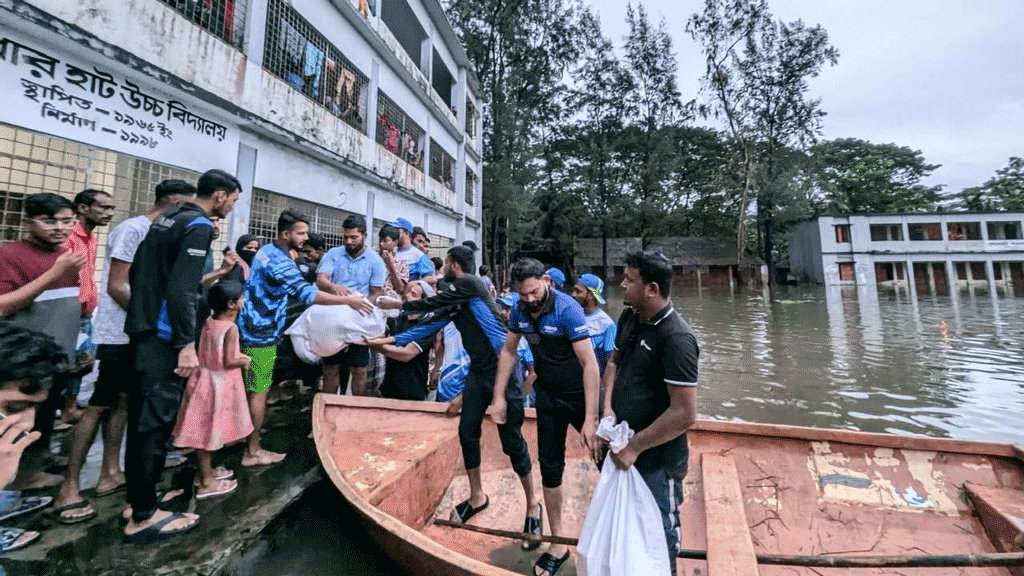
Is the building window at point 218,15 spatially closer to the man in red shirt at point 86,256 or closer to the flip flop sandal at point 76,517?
the man in red shirt at point 86,256

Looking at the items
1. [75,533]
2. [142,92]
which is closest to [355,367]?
[75,533]

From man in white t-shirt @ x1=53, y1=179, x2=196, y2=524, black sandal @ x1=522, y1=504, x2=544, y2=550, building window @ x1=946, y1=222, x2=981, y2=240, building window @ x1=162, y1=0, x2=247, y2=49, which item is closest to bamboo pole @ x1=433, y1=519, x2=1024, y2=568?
black sandal @ x1=522, y1=504, x2=544, y2=550

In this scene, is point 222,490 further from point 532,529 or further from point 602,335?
point 602,335

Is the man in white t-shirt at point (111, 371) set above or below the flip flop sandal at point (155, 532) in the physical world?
above

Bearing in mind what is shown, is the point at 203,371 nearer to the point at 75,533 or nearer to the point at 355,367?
the point at 75,533

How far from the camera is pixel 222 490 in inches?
116

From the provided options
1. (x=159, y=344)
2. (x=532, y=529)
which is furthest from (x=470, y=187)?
(x=532, y=529)

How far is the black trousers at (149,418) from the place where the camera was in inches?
91.2

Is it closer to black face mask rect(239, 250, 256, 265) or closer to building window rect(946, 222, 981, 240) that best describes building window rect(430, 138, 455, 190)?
black face mask rect(239, 250, 256, 265)

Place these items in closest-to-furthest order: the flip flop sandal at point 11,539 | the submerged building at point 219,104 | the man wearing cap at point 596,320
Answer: the flip flop sandal at point 11,539 < the man wearing cap at point 596,320 < the submerged building at point 219,104

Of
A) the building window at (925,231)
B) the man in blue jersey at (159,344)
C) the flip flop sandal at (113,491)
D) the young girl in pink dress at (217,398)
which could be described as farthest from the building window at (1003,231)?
the flip flop sandal at (113,491)

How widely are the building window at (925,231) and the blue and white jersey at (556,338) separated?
3910 cm

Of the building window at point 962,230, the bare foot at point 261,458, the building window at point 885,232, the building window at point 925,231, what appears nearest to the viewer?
the bare foot at point 261,458

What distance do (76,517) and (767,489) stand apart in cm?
451
